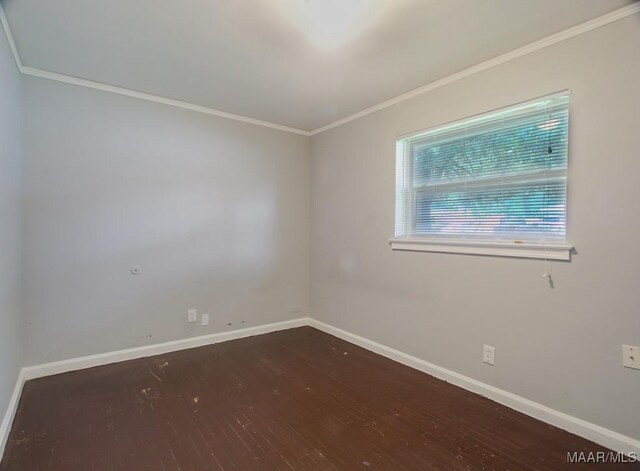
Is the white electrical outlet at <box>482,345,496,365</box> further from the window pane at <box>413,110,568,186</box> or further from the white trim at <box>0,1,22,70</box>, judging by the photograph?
the white trim at <box>0,1,22,70</box>

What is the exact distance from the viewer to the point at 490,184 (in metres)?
2.35

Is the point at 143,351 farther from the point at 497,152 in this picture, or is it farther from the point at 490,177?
the point at 497,152

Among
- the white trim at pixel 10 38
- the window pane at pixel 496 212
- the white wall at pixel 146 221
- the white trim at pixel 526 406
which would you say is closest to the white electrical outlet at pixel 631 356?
the white trim at pixel 526 406

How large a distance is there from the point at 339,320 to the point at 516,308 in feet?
6.21

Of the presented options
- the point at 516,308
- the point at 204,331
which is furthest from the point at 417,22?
the point at 204,331

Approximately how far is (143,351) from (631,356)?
3.55 m

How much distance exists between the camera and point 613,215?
5.85ft

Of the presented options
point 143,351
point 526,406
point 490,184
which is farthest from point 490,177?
point 143,351

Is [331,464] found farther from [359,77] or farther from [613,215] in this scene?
[359,77]

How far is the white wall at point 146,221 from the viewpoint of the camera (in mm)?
2566

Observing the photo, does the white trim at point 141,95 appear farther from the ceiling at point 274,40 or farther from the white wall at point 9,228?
the white wall at point 9,228

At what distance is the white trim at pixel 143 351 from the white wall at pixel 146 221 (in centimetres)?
6

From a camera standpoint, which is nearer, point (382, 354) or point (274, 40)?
point (274, 40)

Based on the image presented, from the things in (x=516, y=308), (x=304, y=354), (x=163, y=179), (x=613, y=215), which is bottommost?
(x=304, y=354)
